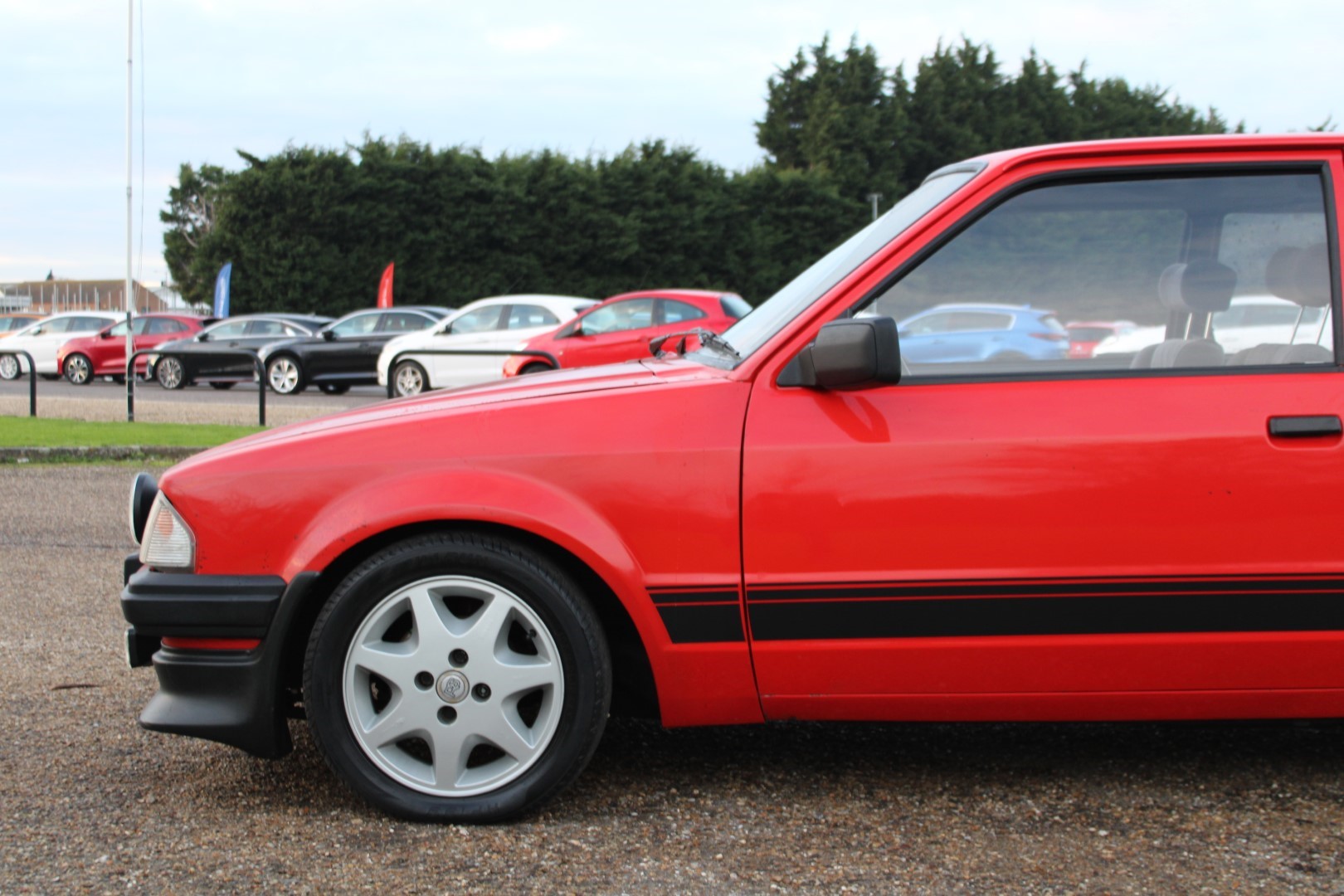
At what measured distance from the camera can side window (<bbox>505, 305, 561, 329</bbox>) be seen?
19.4m

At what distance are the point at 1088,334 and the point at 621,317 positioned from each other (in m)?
14.7

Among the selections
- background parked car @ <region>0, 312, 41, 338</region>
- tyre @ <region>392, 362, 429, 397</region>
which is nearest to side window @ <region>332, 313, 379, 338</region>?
tyre @ <region>392, 362, 429, 397</region>

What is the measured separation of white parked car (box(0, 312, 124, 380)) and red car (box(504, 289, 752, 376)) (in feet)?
40.4

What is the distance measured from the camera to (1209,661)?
2.97 meters

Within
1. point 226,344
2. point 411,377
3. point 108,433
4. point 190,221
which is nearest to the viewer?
point 108,433

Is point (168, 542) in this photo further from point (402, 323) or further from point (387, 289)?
point (387, 289)

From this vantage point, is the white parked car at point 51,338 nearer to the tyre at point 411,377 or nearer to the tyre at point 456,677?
the tyre at point 411,377

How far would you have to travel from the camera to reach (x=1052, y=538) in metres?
2.91

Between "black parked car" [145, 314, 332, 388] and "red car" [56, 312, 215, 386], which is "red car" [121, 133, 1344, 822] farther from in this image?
"red car" [56, 312, 215, 386]

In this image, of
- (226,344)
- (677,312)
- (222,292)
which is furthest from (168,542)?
(222,292)

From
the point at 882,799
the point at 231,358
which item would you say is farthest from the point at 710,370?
the point at 231,358

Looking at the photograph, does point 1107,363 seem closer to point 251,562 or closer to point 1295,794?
point 1295,794

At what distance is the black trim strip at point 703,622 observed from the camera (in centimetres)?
296

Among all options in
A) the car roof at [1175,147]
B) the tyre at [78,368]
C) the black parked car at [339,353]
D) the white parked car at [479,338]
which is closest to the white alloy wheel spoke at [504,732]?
the car roof at [1175,147]
